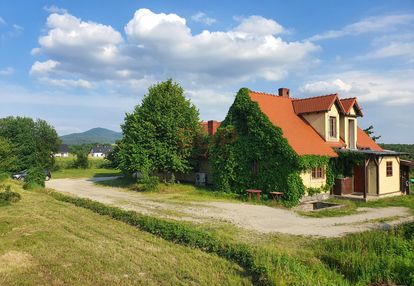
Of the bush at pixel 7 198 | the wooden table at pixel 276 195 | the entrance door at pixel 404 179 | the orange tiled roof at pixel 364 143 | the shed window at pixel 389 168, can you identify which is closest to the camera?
the bush at pixel 7 198

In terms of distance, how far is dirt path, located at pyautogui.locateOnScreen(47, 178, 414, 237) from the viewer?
14.3 meters

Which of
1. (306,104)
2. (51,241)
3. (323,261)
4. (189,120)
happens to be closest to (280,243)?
(323,261)

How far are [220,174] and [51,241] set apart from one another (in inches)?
605

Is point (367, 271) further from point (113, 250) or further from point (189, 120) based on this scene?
point (189, 120)

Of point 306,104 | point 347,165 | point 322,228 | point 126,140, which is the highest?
point 306,104

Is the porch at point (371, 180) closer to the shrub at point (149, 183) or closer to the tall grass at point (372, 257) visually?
the tall grass at point (372, 257)

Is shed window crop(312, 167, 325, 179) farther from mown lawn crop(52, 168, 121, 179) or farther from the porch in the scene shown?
mown lawn crop(52, 168, 121, 179)

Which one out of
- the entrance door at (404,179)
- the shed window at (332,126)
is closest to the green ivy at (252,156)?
the shed window at (332,126)

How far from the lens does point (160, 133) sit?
1130 inches

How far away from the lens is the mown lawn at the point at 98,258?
8.35m

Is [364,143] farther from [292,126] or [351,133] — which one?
[292,126]

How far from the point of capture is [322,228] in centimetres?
1434

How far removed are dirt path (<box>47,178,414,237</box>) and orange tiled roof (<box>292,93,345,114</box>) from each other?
8.71m

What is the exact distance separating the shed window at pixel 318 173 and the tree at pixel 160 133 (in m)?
10.3
